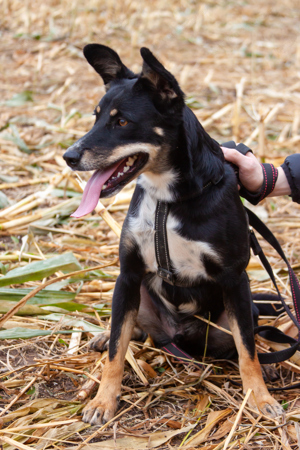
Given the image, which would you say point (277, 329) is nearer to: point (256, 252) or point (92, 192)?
point (256, 252)

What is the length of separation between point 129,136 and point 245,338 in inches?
49.6

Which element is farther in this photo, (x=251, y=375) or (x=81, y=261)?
(x=81, y=261)

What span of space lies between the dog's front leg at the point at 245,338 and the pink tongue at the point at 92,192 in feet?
2.86

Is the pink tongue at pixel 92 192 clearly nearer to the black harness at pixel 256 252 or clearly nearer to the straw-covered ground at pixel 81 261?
the black harness at pixel 256 252

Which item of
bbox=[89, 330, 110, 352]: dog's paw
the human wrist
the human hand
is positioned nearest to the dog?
the human hand

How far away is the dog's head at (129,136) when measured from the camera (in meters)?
2.51

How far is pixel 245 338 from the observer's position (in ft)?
8.82

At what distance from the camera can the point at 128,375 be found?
2959mm

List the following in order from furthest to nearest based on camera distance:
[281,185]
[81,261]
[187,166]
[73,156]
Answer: [81,261]
[281,185]
[187,166]
[73,156]

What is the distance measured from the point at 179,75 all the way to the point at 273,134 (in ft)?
9.41

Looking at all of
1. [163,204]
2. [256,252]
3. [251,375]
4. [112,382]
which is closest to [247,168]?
[256,252]

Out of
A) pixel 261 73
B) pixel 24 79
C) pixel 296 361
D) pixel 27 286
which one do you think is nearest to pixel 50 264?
pixel 27 286

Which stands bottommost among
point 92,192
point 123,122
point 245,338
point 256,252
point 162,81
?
point 245,338

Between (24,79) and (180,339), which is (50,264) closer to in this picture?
(180,339)
